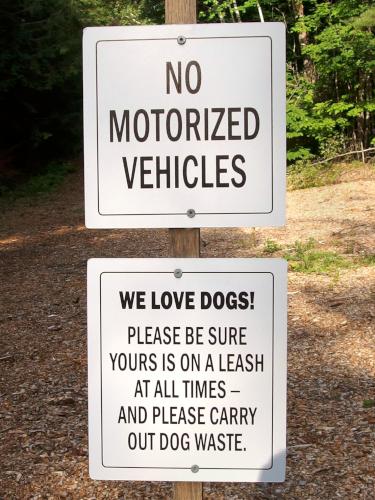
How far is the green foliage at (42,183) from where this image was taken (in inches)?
661

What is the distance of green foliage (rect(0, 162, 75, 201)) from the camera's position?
55.1 ft

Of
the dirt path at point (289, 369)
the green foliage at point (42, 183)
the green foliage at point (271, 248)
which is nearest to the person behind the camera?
the dirt path at point (289, 369)

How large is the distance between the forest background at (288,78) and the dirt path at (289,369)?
5.11 metres

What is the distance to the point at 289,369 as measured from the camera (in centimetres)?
480

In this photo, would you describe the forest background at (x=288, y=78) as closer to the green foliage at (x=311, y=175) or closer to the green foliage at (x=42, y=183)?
the green foliage at (x=311, y=175)

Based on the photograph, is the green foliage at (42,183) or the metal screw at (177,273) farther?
the green foliage at (42,183)

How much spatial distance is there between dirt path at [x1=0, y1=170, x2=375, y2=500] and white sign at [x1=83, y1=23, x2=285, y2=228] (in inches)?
78.6

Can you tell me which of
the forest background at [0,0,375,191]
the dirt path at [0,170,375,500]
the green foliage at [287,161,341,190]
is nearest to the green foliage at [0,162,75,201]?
the forest background at [0,0,375,191]

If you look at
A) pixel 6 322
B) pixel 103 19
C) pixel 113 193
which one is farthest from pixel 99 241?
pixel 103 19

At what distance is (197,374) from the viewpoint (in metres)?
1.75

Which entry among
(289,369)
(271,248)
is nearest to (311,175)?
(271,248)

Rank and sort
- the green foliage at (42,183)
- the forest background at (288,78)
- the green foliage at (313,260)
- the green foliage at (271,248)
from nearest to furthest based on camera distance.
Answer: the green foliage at (313,260)
the green foliage at (271,248)
the forest background at (288,78)
the green foliage at (42,183)

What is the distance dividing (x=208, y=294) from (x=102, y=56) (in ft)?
2.06

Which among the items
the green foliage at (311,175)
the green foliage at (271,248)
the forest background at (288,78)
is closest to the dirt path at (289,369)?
the green foliage at (271,248)
